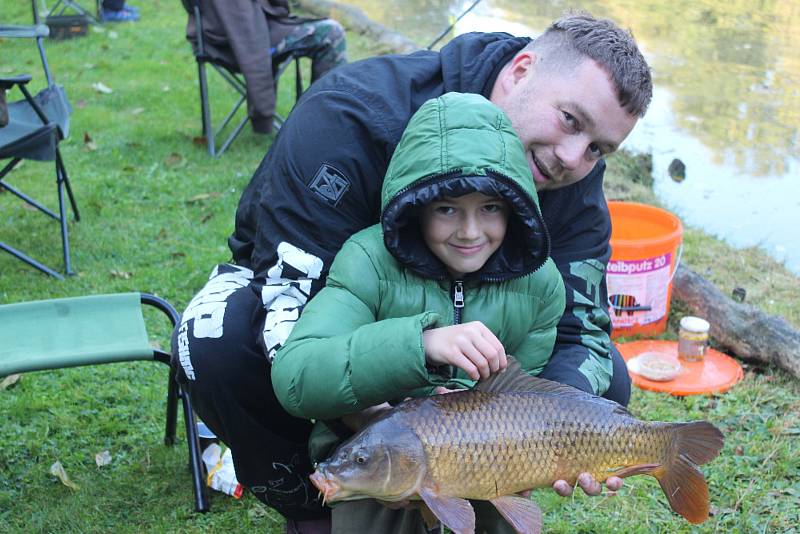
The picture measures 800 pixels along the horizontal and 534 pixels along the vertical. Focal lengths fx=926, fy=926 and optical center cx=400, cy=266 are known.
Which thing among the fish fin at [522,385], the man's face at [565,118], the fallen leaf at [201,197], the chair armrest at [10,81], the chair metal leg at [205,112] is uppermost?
the man's face at [565,118]

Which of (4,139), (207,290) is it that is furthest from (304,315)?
(4,139)

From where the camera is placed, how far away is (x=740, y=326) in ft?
12.7

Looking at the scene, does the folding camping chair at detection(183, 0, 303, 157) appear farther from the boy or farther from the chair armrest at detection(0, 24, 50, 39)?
the boy

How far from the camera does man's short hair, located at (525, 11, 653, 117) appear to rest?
2.26 metres

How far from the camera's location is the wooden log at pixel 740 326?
12.0 ft

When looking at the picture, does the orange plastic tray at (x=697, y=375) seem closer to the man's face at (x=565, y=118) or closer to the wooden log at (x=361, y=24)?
the man's face at (x=565, y=118)

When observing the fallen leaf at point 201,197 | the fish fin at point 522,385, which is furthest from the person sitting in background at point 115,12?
the fish fin at point 522,385

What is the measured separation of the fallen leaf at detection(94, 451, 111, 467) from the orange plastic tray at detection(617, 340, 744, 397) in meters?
1.98

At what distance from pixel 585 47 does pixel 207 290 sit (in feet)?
3.84

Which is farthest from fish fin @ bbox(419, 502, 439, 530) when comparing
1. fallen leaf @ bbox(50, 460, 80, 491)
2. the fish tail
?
fallen leaf @ bbox(50, 460, 80, 491)

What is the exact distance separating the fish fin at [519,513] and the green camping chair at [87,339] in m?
1.20

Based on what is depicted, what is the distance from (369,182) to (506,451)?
31.1 inches

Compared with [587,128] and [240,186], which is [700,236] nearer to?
[240,186]

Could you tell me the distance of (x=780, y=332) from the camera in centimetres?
371
